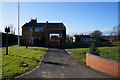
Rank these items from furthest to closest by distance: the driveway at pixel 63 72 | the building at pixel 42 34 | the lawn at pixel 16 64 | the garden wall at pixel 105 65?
1. the building at pixel 42 34
2. the lawn at pixel 16 64
3. the driveway at pixel 63 72
4. the garden wall at pixel 105 65

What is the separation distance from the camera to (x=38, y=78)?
5.49 meters

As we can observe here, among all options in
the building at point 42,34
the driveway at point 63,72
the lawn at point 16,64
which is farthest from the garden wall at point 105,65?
the building at point 42,34

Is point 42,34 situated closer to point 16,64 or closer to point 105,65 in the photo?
point 16,64

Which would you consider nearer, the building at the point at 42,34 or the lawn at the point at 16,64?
the lawn at the point at 16,64

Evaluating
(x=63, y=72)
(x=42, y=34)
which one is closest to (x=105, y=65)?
(x=63, y=72)

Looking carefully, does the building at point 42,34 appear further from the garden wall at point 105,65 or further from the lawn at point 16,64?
the garden wall at point 105,65

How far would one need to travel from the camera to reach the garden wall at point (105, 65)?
5433mm

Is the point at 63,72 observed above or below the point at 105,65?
below

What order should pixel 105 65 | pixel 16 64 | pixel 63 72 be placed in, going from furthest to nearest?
pixel 16 64, pixel 63 72, pixel 105 65

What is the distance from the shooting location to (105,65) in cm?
620

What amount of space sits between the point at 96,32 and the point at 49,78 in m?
60.6

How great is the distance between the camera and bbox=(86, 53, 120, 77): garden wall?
543 centimetres

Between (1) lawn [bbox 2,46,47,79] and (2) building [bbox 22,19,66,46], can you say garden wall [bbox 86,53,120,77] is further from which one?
(2) building [bbox 22,19,66,46]

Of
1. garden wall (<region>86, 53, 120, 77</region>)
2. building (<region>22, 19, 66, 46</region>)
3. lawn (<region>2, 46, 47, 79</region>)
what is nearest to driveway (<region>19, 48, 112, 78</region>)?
garden wall (<region>86, 53, 120, 77</region>)
